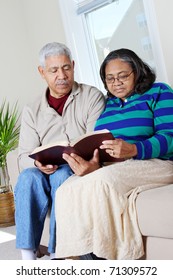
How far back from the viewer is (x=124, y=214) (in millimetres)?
2010

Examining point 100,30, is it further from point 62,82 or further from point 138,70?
point 138,70

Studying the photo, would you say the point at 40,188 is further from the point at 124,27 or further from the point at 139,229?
the point at 124,27

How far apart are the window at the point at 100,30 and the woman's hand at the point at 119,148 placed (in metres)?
1.51

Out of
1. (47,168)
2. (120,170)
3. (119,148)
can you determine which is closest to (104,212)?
(120,170)

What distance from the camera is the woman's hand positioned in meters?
2.18

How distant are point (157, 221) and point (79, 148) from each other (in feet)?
1.80

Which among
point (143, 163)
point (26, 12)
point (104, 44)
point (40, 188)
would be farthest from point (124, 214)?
point (26, 12)

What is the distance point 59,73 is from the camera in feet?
8.67

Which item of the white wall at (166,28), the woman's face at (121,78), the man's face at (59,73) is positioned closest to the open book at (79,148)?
the woman's face at (121,78)

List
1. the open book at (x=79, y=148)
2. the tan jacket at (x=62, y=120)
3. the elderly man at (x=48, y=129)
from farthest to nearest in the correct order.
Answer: the tan jacket at (x=62, y=120)
the elderly man at (x=48, y=129)
the open book at (x=79, y=148)

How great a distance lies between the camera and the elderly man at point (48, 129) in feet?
7.92

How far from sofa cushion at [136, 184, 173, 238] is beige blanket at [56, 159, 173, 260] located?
0.04 meters

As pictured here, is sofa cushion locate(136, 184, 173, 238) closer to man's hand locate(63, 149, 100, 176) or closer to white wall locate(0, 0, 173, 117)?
man's hand locate(63, 149, 100, 176)

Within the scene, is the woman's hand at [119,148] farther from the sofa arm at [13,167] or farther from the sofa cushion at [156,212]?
the sofa arm at [13,167]
